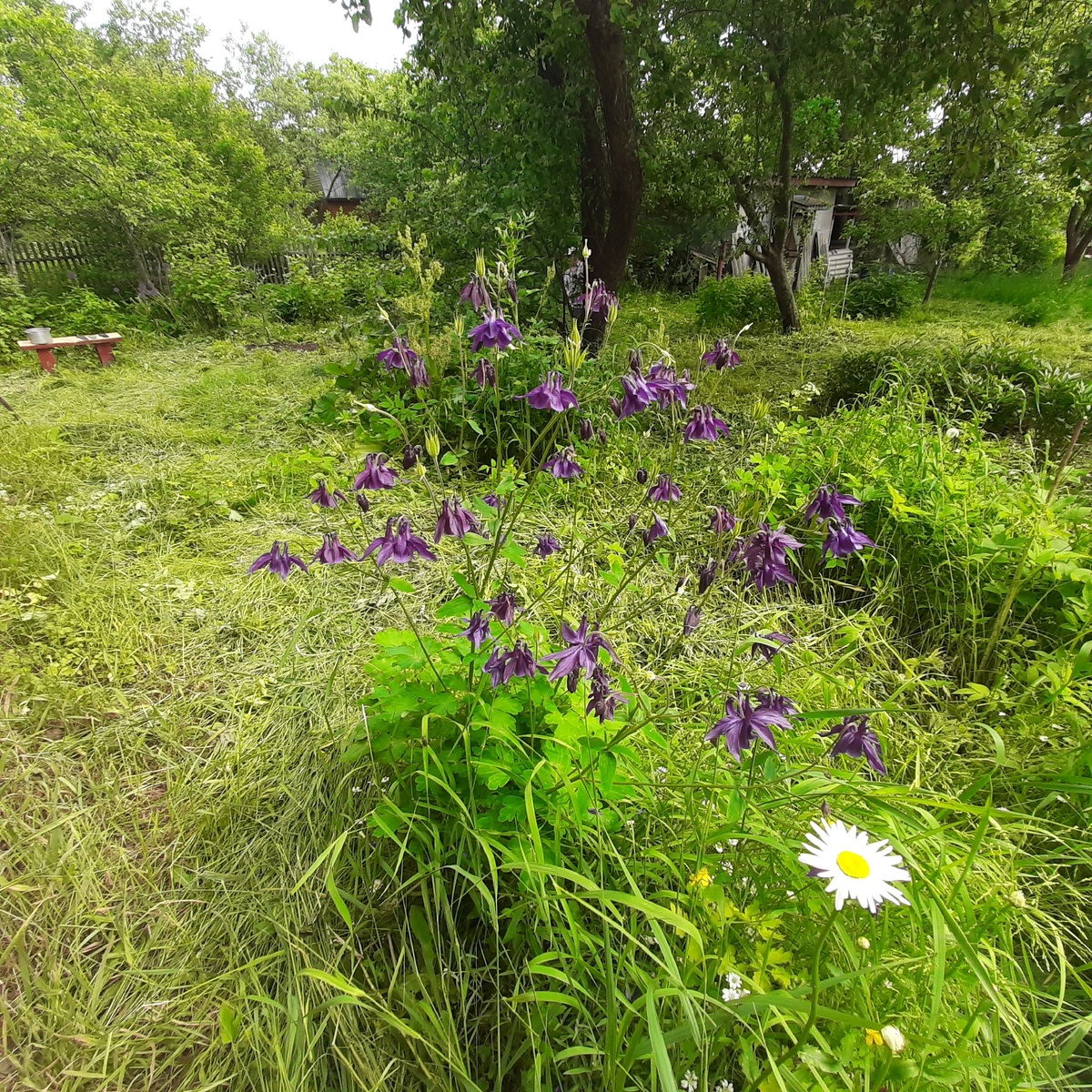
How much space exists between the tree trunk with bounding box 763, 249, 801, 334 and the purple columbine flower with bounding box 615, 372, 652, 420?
7.99 m

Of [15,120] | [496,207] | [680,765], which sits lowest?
[680,765]

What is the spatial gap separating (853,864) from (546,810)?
57 centimetres

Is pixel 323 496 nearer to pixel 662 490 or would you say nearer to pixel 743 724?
pixel 662 490

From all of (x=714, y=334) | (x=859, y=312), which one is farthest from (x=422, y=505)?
(x=859, y=312)

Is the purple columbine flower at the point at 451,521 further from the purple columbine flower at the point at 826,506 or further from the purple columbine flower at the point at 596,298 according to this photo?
the purple columbine flower at the point at 826,506

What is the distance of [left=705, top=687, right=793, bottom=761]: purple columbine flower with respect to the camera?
3.10ft

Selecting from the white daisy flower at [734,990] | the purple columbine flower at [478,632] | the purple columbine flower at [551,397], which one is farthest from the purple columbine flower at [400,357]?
the white daisy flower at [734,990]

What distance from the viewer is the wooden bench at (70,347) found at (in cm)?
613

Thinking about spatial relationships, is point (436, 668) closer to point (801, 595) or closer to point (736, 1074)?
point (736, 1074)

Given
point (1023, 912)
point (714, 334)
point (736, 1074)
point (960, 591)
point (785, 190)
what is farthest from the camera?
point (714, 334)

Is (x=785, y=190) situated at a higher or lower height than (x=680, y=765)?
higher

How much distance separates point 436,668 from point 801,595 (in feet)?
6.12

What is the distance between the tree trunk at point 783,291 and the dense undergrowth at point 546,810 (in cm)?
596

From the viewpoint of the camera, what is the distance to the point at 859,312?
10320mm
